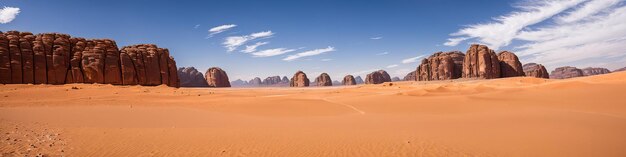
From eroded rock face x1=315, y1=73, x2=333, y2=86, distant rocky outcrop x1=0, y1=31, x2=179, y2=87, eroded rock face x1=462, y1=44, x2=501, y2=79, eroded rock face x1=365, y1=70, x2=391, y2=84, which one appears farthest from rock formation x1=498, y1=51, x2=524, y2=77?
distant rocky outcrop x1=0, y1=31, x2=179, y2=87

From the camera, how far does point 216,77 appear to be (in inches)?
5074

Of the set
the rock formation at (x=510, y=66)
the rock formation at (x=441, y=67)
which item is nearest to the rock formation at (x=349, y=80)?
the rock formation at (x=441, y=67)

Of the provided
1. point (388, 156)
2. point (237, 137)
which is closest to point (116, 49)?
point (237, 137)

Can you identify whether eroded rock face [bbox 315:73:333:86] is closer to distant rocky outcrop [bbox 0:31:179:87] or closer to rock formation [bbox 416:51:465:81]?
rock formation [bbox 416:51:465:81]

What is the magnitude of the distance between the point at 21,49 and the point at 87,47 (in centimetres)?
632

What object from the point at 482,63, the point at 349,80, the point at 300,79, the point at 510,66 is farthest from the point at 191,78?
the point at 510,66

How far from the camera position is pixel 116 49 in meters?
43.0

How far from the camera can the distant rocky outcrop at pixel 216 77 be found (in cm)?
12888

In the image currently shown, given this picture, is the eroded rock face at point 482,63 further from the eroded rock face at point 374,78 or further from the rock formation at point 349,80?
the rock formation at point 349,80

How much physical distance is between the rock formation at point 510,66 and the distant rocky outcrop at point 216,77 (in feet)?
341

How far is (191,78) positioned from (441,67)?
9940cm

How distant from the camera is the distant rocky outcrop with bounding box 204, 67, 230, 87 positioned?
12888cm

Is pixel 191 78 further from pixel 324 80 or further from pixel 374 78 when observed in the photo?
pixel 374 78

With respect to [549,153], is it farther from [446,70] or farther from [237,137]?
[446,70]
